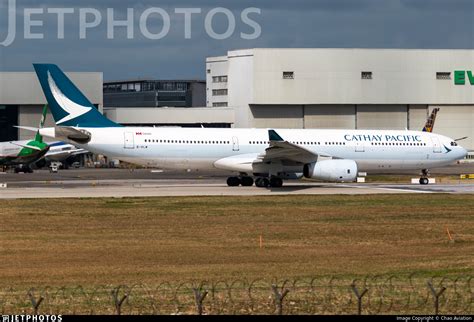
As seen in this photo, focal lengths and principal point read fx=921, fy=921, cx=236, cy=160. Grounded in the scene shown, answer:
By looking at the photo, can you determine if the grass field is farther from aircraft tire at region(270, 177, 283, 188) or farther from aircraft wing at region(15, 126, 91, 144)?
aircraft wing at region(15, 126, 91, 144)

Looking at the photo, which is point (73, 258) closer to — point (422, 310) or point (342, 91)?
point (422, 310)

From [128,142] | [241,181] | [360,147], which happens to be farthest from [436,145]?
[128,142]

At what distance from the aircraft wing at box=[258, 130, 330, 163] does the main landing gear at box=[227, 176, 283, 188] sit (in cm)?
145

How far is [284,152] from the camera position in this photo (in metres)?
50.6

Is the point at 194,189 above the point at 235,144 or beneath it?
beneath

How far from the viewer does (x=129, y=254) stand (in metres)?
27.1

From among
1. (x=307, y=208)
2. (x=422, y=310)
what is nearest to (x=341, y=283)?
(x=422, y=310)

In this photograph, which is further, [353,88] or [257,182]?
[353,88]

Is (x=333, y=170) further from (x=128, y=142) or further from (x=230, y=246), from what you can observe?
(x=230, y=246)

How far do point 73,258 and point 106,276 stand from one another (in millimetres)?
3740

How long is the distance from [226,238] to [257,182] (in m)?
22.4

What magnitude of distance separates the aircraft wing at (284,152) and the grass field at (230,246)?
537cm

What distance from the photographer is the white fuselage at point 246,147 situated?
51.2 m

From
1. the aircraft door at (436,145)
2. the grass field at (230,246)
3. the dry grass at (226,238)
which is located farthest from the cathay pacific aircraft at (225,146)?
the grass field at (230,246)
